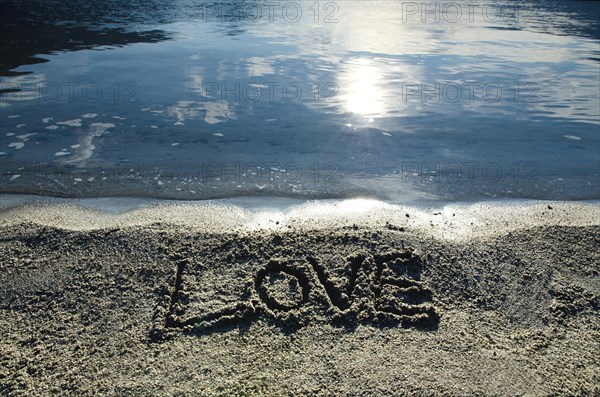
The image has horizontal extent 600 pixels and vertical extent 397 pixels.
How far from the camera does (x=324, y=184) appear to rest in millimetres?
4391

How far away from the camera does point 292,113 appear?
622 centimetres

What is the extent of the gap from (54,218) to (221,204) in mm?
1276

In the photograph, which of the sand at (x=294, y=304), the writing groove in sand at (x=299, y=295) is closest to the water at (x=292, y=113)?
the sand at (x=294, y=304)

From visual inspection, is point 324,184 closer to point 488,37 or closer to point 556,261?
point 556,261

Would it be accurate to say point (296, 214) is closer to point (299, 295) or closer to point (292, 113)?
point (299, 295)

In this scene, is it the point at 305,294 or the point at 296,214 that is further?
the point at 296,214

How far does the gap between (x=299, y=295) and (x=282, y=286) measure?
5.2 inches

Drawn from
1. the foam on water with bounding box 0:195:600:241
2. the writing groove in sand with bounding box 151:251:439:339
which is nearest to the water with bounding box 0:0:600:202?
the foam on water with bounding box 0:195:600:241

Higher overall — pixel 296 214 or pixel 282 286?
pixel 296 214

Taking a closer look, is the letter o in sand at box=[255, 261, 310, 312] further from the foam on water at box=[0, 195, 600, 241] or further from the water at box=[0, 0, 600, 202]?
the water at box=[0, 0, 600, 202]

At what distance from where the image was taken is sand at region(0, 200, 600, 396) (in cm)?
229

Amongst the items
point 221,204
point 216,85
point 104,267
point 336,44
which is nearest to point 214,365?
point 104,267

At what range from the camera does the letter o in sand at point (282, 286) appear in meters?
A: 2.77

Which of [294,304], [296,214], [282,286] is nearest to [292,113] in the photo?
[296,214]
